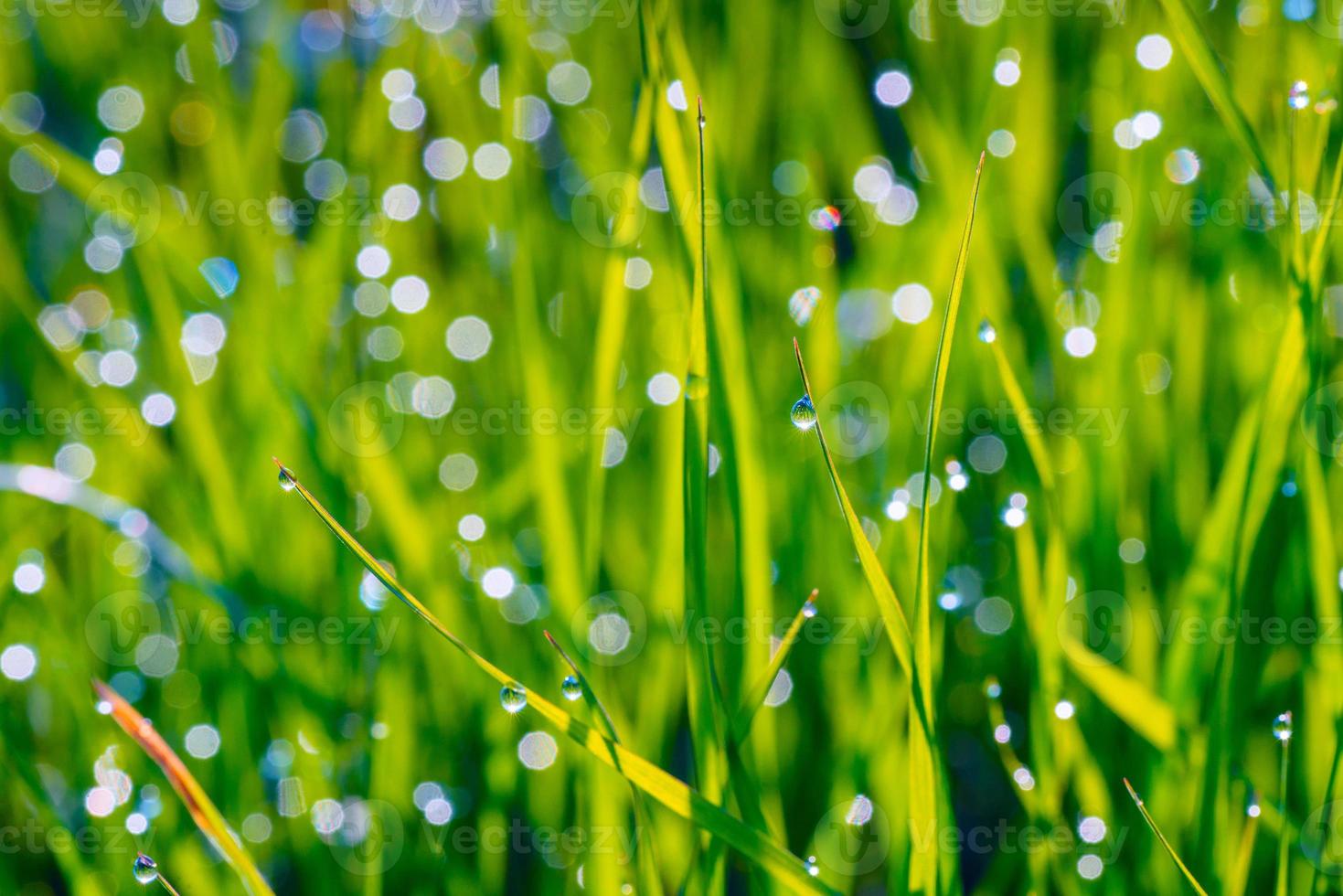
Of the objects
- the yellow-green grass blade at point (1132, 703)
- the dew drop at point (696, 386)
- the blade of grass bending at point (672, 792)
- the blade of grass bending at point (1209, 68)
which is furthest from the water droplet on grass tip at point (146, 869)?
the blade of grass bending at point (1209, 68)

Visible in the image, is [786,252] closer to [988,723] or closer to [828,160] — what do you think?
[828,160]

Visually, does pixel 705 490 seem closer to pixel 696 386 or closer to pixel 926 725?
pixel 696 386

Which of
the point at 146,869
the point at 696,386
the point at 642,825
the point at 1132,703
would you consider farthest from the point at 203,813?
the point at 1132,703

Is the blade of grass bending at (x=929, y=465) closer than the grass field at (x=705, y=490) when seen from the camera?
Yes

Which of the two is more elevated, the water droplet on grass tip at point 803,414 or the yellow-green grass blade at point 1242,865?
the water droplet on grass tip at point 803,414

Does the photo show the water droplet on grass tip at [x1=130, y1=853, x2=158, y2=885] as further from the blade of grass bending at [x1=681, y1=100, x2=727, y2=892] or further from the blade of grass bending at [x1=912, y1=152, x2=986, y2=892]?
the blade of grass bending at [x1=912, y1=152, x2=986, y2=892]

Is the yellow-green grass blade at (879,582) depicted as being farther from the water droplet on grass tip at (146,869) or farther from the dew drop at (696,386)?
the water droplet on grass tip at (146,869)

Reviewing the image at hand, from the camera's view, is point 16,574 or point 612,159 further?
point 612,159

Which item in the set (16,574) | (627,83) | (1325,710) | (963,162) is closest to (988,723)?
(1325,710)
